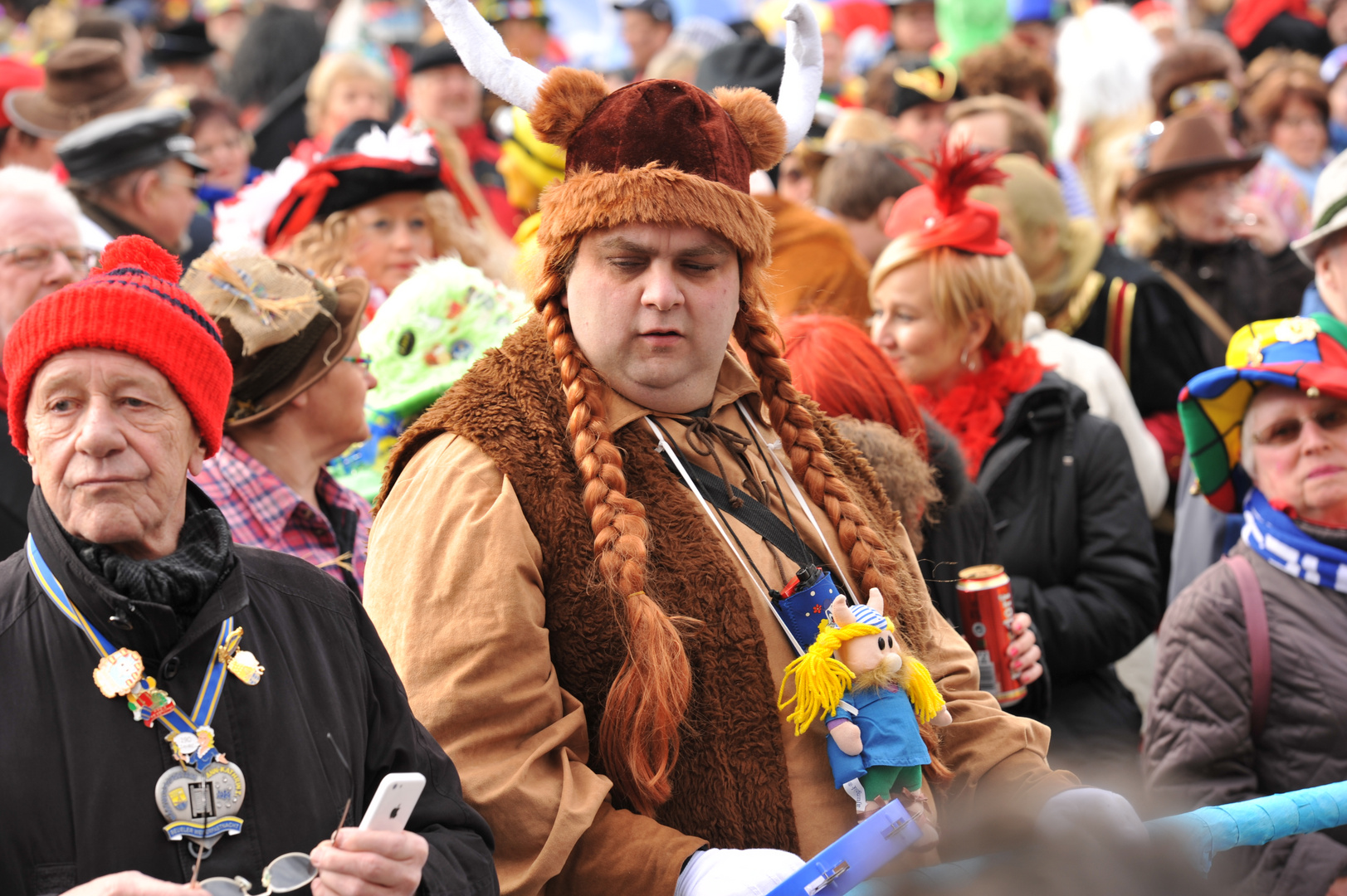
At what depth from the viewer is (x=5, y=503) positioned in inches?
131

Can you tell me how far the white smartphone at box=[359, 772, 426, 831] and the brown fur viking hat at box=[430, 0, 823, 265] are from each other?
1.10 m

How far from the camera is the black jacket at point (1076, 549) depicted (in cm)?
395

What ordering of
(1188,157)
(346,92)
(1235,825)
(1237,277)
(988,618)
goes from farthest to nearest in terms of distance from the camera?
(346,92)
(1188,157)
(1237,277)
(988,618)
(1235,825)

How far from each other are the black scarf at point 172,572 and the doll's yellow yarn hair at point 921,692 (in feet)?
4.08

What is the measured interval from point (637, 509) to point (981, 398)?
7.12ft

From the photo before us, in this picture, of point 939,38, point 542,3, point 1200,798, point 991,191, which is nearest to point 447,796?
point 1200,798

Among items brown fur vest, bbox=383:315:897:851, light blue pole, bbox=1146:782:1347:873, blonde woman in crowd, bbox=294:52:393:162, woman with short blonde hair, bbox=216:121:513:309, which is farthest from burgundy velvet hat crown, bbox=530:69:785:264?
blonde woman in crowd, bbox=294:52:393:162

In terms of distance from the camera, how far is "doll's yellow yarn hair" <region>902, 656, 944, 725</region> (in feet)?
8.25

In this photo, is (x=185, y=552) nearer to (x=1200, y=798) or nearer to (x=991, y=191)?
(x=1200, y=798)

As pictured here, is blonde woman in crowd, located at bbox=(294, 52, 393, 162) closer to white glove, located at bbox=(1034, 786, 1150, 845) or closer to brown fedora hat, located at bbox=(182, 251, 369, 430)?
brown fedora hat, located at bbox=(182, 251, 369, 430)

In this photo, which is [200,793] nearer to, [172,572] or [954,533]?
[172,572]

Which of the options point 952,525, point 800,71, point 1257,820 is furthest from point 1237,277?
point 1257,820

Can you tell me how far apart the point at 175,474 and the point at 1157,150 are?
528 cm

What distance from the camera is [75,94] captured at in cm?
629
